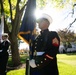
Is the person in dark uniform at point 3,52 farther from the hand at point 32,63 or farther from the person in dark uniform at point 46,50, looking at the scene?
the person in dark uniform at point 46,50

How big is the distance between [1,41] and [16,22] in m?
10.1

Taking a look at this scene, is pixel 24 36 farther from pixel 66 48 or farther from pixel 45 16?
pixel 66 48

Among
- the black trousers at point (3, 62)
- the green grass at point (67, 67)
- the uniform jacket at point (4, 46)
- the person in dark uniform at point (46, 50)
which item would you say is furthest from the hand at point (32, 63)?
the green grass at point (67, 67)

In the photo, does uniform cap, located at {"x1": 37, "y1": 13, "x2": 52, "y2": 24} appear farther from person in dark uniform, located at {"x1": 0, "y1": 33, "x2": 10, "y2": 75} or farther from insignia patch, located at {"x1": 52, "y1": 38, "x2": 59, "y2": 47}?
person in dark uniform, located at {"x1": 0, "y1": 33, "x2": 10, "y2": 75}

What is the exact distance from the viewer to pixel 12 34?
1908cm

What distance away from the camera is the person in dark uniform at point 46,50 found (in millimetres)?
4895

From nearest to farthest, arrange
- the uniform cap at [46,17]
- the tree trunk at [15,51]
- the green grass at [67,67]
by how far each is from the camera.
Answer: the uniform cap at [46,17]
the green grass at [67,67]
the tree trunk at [15,51]

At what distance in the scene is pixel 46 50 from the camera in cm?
495

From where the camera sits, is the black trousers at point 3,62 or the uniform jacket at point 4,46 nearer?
the uniform jacket at point 4,46

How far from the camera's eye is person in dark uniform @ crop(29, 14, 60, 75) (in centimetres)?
489

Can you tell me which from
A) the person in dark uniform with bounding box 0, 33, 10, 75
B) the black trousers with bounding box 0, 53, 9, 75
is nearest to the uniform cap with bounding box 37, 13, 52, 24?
the person in dark uniform with bounding box 0, 33, 10, 75

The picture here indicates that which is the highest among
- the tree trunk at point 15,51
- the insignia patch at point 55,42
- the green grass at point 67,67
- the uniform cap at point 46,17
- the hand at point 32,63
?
the uniform cap at point 46,17

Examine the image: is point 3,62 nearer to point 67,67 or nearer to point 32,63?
point 32,63

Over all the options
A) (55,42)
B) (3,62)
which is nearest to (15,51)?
(3,62)
